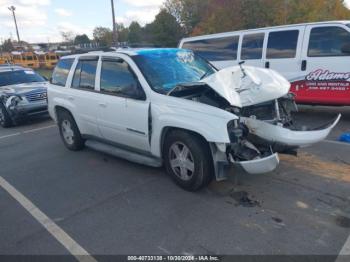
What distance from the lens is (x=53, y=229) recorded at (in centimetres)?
344

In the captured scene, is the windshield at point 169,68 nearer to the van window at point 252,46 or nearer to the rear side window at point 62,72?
the rear side window at point 62,72

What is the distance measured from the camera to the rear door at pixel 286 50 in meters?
7.33

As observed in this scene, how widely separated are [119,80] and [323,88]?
4.71 m

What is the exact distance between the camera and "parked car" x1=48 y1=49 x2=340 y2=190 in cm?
362

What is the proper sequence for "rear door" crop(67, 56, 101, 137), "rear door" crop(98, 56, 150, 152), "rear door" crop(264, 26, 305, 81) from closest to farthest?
"rear door" crop(98, 56, 150, 152) → "rear door" crop(67, 56, 101, 137) → "rear door" crop(264, 26, 305, 81)

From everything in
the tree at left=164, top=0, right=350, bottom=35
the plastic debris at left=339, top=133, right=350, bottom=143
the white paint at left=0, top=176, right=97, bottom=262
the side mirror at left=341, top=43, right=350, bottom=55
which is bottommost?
the white paint at left=0, top=176, right=97, bottom=262

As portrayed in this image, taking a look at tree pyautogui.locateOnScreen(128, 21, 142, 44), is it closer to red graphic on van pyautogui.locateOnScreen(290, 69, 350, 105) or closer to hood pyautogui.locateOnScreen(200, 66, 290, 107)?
red graphic on van pyautogui.locateOnScreen(290, 69, 350, 105)

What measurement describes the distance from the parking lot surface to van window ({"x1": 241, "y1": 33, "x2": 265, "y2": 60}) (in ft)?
11.5

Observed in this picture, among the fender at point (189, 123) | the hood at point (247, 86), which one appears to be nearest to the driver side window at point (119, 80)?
the fender at point (189, 123)

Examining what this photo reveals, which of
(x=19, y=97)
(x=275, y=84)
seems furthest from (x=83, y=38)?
(x=275, y=84)

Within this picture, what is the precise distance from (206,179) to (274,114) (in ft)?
3.96

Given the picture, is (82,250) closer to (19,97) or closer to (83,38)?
(19,97)

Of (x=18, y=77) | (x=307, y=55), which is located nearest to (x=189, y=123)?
(x=307, y=55)

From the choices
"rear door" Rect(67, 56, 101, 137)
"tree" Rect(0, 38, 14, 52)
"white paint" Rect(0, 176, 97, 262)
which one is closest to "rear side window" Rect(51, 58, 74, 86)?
"rear door" Rect(67, 56, 101, 137)
